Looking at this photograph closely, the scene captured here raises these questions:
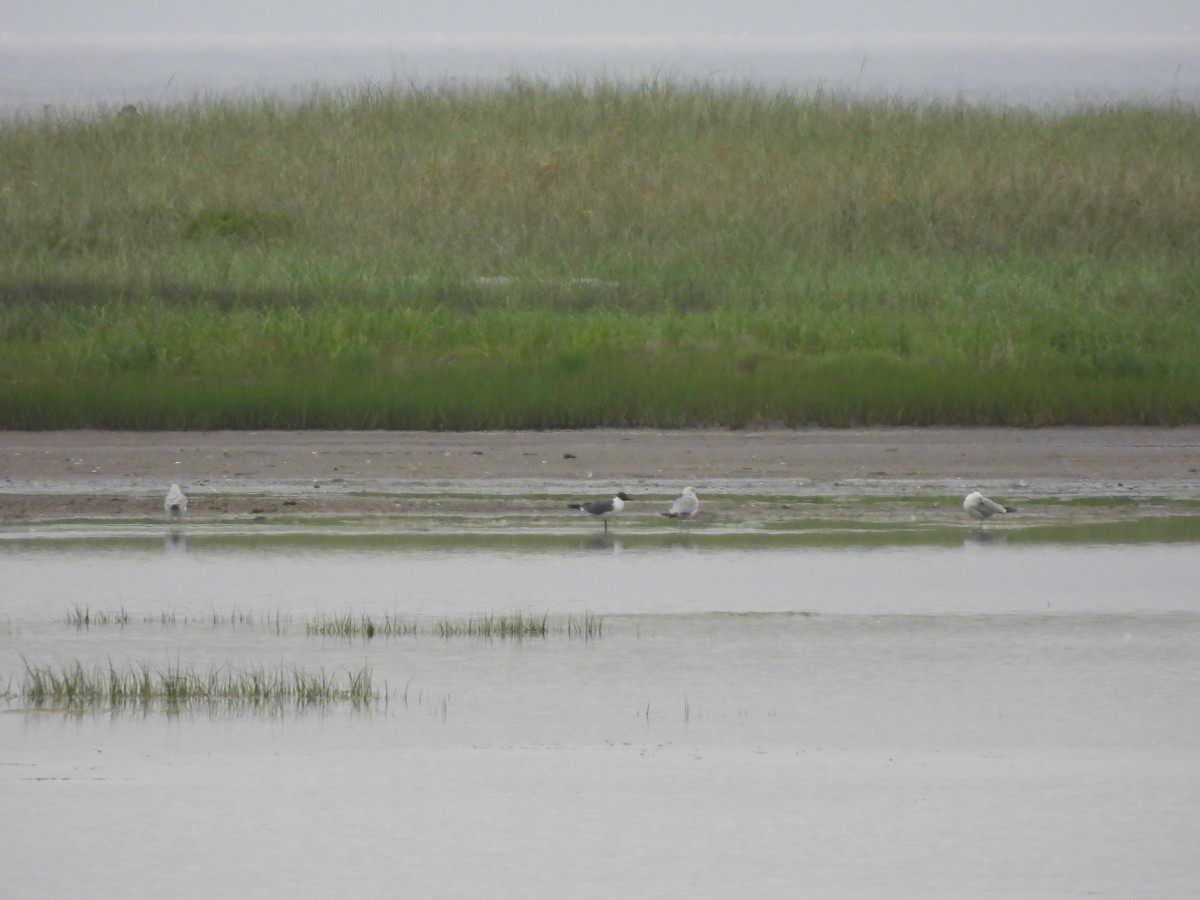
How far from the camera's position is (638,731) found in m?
7.81

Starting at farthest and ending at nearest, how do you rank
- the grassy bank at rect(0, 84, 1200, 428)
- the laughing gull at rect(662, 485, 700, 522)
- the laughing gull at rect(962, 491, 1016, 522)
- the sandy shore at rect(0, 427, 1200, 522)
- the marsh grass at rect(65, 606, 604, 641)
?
the grassy bank at rect(0, 84, 1200, 428) → the sandy shore at rect(0, 427, 1200, 522) → the laughing gull at rect(962, 491, 1016, 522) → the laughing gull at rect(662, 485, 700, 522) → the marsh grass at rect(65, 606, 604, 641)

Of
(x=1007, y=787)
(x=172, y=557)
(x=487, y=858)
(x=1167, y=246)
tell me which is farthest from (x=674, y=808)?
(x=1167, y=246)

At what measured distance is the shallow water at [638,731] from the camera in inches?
248

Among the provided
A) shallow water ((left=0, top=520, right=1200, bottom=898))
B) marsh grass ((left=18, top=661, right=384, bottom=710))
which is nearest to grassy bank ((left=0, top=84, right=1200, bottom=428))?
shallow water ((left=0, top=520, right=1200, bottom=898))

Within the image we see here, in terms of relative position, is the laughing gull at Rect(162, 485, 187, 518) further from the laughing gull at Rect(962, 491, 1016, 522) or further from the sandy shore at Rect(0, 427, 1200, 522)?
the laughing gull at Rect(962, 491, 1016, 522)

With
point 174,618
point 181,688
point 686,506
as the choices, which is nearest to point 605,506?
point 686,506

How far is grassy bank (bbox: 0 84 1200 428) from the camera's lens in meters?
16.2

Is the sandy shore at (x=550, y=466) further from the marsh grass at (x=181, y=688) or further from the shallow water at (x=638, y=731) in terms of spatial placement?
the marsh grass at (x=181, y=688)

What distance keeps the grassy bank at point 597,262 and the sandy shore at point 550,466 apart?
0.44 metres

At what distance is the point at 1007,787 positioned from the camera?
7016 mm

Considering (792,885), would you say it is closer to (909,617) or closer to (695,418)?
(909,617)

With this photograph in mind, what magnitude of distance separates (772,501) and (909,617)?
3664 millimetres

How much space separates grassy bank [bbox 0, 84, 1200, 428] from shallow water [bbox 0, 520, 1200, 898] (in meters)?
4.59

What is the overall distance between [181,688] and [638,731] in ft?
6.45
